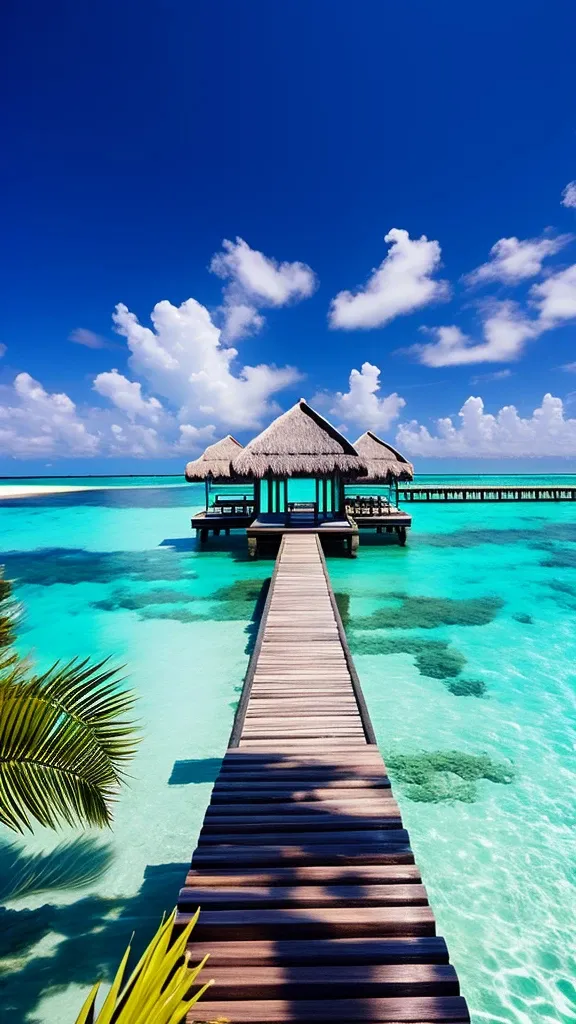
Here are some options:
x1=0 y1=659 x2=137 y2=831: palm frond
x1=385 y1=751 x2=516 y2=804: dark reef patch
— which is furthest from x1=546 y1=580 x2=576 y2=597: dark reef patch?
x1=0 y1=659 x2=137 y2=831: palm frond

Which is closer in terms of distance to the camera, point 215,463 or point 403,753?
point 403,753

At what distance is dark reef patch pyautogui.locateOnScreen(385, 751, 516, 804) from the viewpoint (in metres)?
4.97

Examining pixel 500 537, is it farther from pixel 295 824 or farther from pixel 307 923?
pixel 307 923

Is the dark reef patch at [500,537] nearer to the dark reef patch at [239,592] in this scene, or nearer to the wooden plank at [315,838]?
the dark reef patch at [239,592]

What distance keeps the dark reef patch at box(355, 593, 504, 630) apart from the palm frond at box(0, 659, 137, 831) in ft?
25.5

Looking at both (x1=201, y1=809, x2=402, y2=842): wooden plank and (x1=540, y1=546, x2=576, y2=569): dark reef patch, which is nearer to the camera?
(x1=201, y1=809, x2=402, y2=842): wooden plank

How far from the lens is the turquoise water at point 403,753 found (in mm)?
3412

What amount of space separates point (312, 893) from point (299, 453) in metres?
13.5

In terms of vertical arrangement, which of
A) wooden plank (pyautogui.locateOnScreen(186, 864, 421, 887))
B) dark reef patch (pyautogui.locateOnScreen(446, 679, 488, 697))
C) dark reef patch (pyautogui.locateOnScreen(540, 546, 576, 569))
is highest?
wooden plank (pyautogui.locateOnScreen(186, 864, 421, 887))

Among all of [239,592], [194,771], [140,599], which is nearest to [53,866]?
[194,771]

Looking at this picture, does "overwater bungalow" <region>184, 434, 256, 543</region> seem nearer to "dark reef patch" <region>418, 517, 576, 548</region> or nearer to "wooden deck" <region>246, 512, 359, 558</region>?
"wooden deck" <region>246, 512, 359, 558</region>

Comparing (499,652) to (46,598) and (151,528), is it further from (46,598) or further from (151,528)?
(151,528)

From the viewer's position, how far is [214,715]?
261 inches

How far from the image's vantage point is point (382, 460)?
70.3 feet
